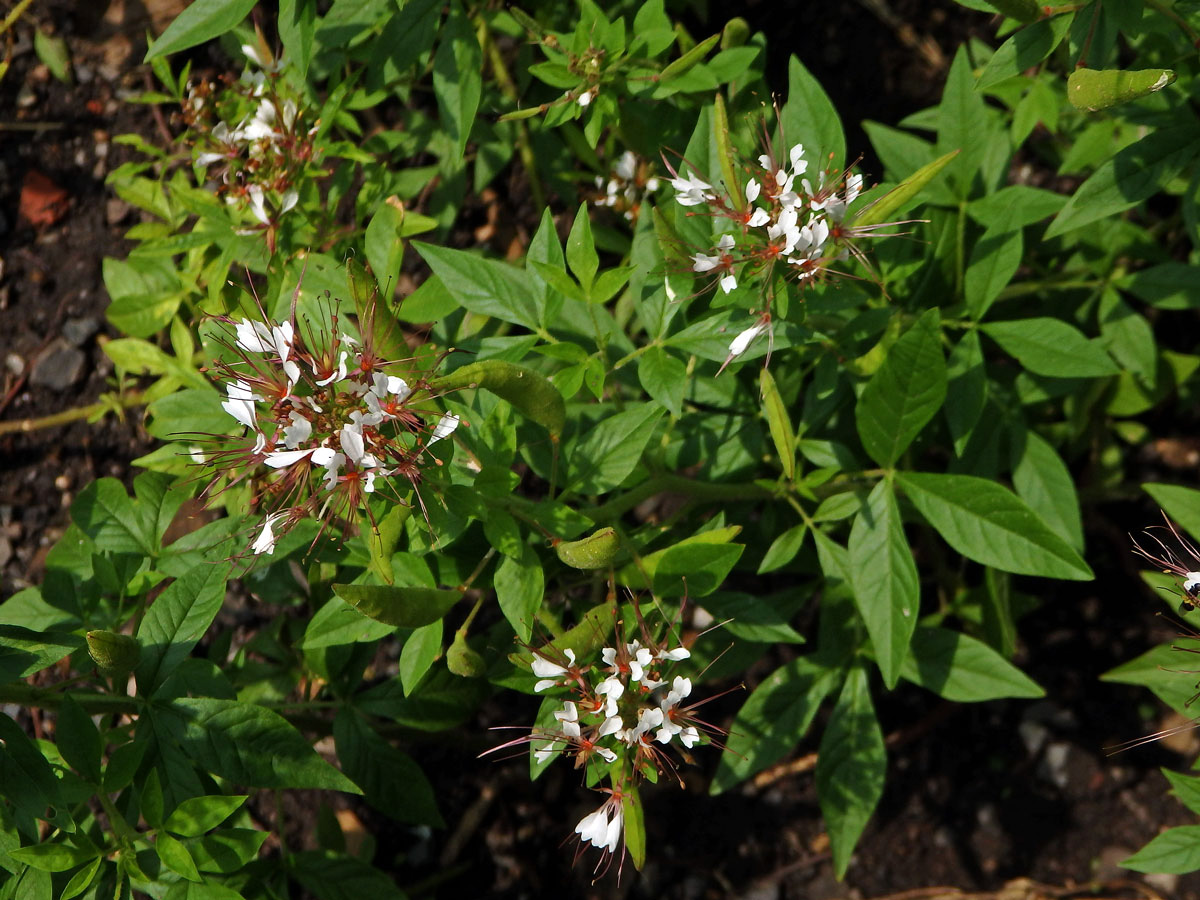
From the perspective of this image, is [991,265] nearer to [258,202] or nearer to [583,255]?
[583,255]

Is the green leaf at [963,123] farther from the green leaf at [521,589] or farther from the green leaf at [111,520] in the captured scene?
the green leaf at [111,520]

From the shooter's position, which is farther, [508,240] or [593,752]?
[508,240]

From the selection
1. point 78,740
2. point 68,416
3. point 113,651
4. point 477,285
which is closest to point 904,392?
point 477,285

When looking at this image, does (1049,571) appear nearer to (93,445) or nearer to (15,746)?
(15,746)

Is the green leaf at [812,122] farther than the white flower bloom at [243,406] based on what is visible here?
Yes

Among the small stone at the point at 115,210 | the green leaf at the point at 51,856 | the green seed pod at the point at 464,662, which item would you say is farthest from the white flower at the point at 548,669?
the small stone at the point at 115,210

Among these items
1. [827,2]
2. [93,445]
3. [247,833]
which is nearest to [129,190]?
[93,445]

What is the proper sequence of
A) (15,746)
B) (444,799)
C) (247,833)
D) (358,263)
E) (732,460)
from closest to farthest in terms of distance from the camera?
1. (358,263)
2. (15,746)
3. (247,833)
4. (732,460)
5. (444,799)
